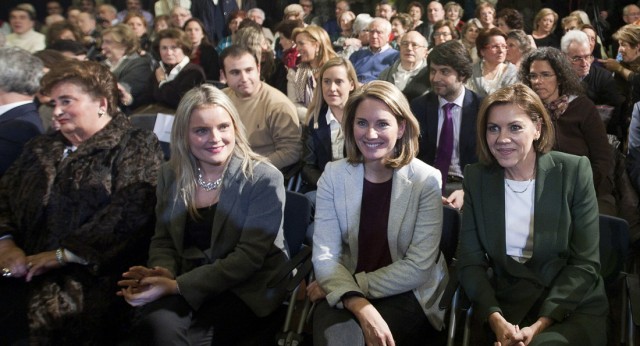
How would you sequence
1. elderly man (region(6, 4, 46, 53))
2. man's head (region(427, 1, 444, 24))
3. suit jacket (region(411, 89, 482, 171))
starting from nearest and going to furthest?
suit jacket (region(411, 89, 482, 171))
elderly man (region(6, 4, 46, 53))
man's head (region(427, 1, 444, 24))

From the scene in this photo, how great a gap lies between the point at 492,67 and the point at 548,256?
287cm

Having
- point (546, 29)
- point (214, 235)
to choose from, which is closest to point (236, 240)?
point (214, 235)

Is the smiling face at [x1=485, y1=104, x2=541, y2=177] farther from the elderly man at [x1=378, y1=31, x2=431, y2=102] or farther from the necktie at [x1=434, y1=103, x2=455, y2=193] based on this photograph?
the elderly man at [x1=378, y1=31, x2=431, y2=102]

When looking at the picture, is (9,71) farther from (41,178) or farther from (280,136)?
(280,136)

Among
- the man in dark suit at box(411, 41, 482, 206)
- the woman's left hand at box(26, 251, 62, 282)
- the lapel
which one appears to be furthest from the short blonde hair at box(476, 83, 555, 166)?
the woman's left hand at box(26, 251, 62, 282)

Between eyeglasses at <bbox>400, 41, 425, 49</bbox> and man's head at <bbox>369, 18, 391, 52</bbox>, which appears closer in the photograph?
eyeglasses at <bbox>400, 41, 425, 49</bbox>

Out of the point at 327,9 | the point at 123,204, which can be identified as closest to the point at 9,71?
the point at 123,204

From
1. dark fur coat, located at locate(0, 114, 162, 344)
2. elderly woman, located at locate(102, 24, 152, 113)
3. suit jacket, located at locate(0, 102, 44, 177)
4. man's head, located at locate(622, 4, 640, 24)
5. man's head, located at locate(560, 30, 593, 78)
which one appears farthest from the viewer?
man's head, located at locate(622, 4, 640, 24)

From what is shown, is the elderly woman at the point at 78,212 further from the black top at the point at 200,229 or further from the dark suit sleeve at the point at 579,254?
the dark suit sleeve at the point at 579,254

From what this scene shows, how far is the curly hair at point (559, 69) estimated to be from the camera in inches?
123

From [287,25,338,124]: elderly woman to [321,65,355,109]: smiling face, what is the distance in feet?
4.02

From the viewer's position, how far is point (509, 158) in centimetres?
222

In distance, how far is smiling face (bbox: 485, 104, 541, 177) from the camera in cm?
220

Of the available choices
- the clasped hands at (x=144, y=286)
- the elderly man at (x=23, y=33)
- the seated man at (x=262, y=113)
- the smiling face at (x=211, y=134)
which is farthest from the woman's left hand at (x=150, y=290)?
the elderly man at (x=23, y=33)
